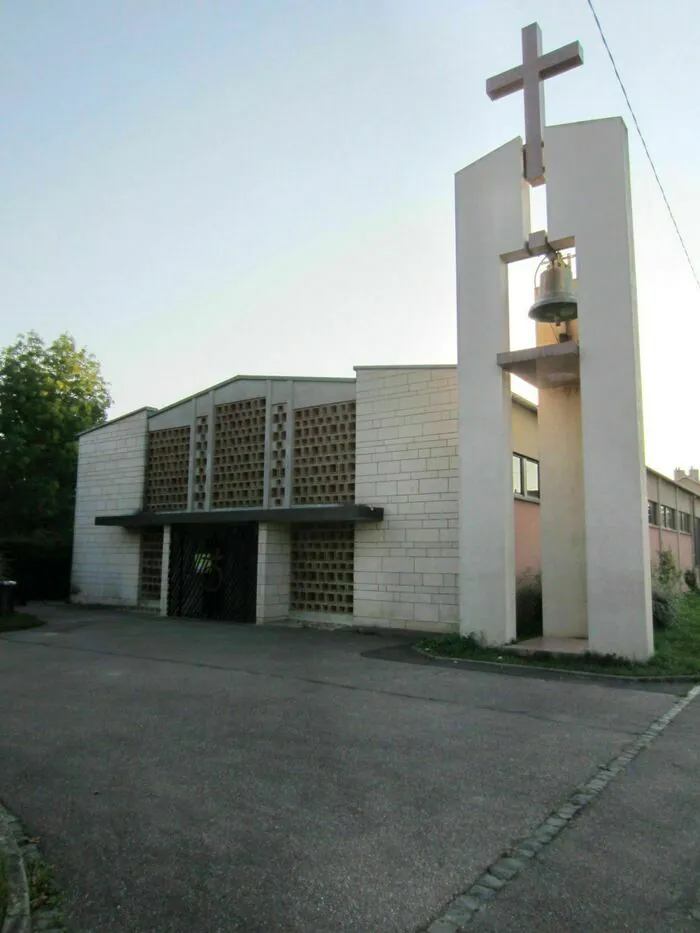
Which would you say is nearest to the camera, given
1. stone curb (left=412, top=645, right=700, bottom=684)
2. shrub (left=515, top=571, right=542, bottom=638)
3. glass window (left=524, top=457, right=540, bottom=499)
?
stone curb (left=412, top=645, right=700, bottom=684)

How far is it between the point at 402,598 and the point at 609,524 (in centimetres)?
480

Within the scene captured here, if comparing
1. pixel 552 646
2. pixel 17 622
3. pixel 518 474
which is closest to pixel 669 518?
pixel 518 474

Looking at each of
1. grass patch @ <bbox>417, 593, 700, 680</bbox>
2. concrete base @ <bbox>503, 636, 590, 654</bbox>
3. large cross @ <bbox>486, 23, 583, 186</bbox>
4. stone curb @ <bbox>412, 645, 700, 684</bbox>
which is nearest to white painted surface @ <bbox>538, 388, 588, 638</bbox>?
concrete base @ <bbox>503, 636, 590, 654</bbox>

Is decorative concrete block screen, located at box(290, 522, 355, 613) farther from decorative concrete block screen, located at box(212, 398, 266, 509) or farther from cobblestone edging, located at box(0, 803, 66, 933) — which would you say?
cobblestone edging, located at box(0, 803, 66, 933)

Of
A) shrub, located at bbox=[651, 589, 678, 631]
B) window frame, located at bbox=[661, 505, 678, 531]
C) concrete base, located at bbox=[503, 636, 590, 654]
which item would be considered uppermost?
window frame, located at bbox=[661, 505, 678, 531]

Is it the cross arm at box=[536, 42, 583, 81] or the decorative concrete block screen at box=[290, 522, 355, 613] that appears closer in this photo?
the cross arm at box=[536, 42, 583, 81]

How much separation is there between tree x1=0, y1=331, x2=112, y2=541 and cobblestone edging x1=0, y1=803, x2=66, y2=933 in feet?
69.5

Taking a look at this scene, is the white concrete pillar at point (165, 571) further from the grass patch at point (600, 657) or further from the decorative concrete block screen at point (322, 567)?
the grass patch at point (600, 657)

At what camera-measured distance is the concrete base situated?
9.34m

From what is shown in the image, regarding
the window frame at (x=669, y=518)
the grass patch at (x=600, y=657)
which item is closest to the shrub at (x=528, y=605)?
the grass patch at (x=600, y=657)

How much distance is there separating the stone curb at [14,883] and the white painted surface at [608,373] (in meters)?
7.69

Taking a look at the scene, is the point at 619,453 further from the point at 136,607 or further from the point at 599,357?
the point at 136,607

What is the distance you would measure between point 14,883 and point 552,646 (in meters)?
8.22

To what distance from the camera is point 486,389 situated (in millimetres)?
10516
